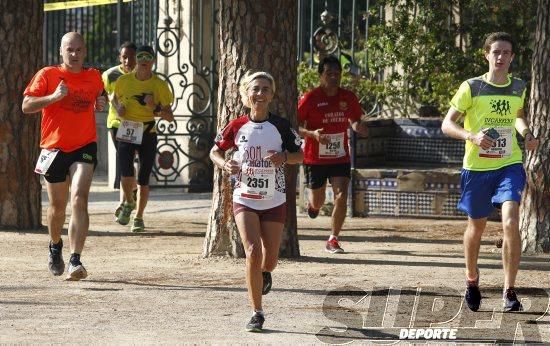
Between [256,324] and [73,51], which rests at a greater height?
[73,51]

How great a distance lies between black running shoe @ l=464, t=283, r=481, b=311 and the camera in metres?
9.75

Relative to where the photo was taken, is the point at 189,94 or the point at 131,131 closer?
the point at 131,131

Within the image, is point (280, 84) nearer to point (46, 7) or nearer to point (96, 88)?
point (96, 88)

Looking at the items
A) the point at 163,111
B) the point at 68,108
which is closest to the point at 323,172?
the point at 163,111

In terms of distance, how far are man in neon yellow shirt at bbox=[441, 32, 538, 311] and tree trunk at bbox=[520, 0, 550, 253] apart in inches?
115

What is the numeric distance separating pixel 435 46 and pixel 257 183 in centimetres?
863

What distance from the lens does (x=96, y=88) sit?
36.9 feet

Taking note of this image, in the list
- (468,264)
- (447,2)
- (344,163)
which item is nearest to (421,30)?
(447,2)

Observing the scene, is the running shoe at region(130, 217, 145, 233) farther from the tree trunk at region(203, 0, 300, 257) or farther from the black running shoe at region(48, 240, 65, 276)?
the black running shoe at region(48, 240, 65, 276)

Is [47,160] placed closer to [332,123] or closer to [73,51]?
[73,51]

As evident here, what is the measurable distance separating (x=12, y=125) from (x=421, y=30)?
18.7ft

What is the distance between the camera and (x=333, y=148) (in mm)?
13547

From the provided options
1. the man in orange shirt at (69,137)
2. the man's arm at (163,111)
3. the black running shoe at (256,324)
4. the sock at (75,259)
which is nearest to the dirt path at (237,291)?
the black running shoe at (256,324)

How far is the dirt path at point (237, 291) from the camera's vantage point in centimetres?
887
